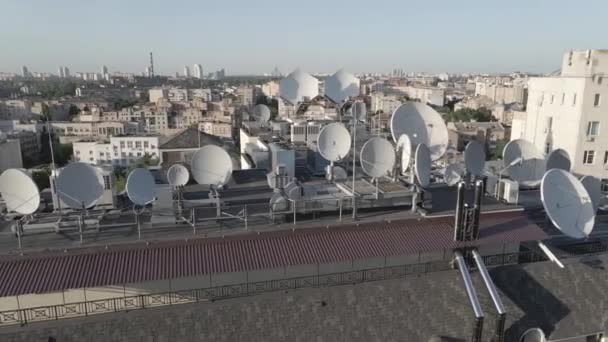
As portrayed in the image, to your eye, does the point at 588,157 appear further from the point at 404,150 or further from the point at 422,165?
the point at 422,165

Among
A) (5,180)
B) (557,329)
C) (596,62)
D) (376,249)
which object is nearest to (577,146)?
(596,62)

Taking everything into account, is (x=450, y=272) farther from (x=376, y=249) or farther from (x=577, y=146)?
(x=577, y=146)

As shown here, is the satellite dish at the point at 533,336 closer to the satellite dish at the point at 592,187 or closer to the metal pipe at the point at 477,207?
the metal pipe at the point at 477,207

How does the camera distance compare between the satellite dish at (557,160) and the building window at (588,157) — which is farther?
the building window at (588,157)

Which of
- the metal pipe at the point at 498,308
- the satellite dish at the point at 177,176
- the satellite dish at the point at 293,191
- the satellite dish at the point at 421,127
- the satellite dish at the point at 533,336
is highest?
the satellite dish at the point at 421,127

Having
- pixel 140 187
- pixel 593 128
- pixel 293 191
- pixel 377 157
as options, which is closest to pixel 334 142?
pixel 377 157

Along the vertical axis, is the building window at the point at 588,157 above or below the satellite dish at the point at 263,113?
below

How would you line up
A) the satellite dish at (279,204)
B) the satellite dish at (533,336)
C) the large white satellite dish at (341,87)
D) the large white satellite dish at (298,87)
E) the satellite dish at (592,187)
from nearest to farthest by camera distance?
the satellite dish at (533,336), the satellite dish at (279,204), the satellite dish at (592,187), the large white satellite dish at (341,87), the large white satellite dish at (298,87)

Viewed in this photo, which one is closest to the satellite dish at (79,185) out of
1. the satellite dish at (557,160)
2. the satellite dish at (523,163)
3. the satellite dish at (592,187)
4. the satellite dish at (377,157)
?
the satellite dish at (377,157)
